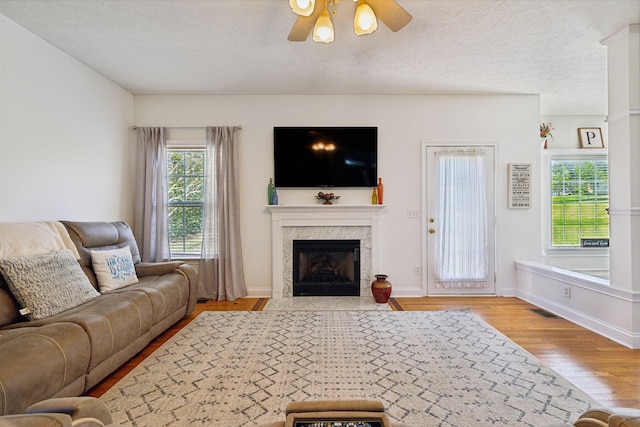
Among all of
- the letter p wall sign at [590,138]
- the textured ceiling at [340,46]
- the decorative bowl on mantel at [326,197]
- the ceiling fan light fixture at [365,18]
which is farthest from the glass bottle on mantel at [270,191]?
the letter p wall sign at [590,138]

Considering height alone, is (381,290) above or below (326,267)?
below

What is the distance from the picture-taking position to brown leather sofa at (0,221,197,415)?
1.55 m

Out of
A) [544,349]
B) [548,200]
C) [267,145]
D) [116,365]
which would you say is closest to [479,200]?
[548,200]

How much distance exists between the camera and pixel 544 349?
2.72 metres

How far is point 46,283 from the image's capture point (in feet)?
7.22

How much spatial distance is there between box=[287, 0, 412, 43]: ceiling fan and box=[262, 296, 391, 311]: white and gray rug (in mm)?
2895

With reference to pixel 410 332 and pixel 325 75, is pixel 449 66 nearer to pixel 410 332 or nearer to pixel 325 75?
pixel 325 75

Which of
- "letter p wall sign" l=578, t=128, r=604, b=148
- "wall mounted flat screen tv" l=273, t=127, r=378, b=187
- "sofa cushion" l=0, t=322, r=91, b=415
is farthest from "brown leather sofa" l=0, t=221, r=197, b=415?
"letter p wall sign" l=578, t=128, r=604, b=148

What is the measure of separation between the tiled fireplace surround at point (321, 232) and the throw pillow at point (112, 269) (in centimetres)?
177

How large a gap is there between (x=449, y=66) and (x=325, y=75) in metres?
1.40

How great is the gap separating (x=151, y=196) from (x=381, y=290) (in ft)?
10.8

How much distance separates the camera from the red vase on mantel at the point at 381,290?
13.2 ft

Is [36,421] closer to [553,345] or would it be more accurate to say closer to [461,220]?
[553,345]

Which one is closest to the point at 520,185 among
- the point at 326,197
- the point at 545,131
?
the point at 545,131
